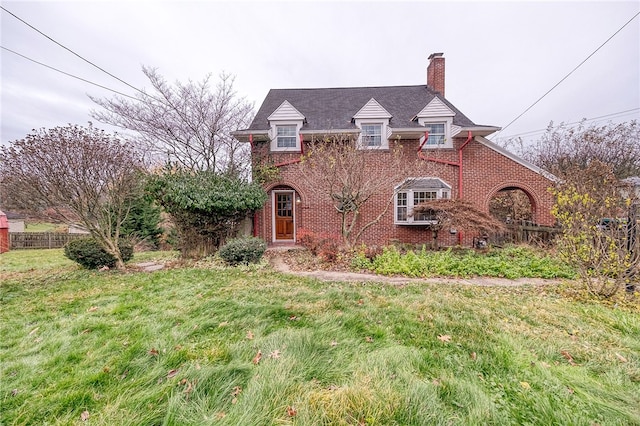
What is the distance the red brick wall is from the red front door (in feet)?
2.44

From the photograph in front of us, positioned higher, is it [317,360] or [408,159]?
[408,159]

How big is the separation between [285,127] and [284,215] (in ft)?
13.3

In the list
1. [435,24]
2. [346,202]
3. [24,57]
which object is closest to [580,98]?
[435,24]

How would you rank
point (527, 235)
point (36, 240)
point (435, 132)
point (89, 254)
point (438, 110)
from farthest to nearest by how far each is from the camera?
point (36, 240), point (435, 132), point (438, 110), point (527, 235), point (89, 254)

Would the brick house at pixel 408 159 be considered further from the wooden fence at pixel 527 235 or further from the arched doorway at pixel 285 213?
the wooden fence at pixel 527 235

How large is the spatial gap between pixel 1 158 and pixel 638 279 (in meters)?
13.7

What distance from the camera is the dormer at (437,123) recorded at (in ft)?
35.4

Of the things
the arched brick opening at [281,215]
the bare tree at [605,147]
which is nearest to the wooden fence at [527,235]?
the bare tree at [605,147]

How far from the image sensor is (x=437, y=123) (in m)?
11.0

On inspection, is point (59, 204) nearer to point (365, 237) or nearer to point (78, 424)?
point (78, 424)

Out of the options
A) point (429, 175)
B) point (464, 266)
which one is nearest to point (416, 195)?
point (429, 175)

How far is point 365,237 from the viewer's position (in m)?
10.9

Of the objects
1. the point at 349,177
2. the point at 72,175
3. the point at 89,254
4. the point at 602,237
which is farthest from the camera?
the point at 349,177

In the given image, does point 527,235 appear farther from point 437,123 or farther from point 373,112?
point 373,112
